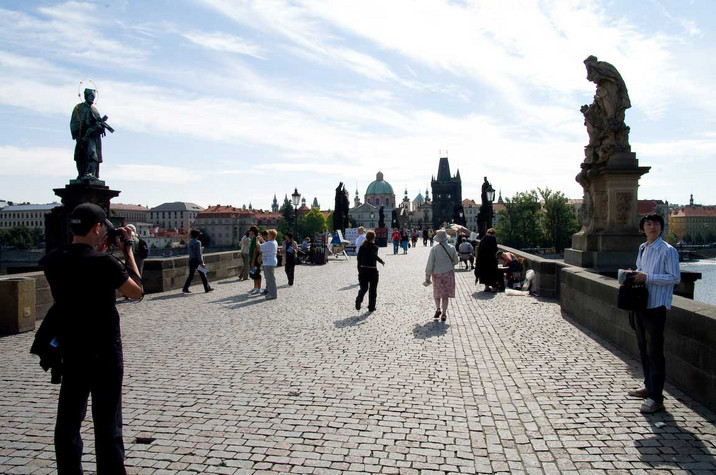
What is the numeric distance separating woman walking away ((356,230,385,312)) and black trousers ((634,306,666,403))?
6.38 meters

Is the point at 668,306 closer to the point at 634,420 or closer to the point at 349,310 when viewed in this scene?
the point at 634,420

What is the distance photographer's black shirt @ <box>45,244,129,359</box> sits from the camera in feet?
10.6

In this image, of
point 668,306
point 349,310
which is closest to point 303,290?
point 349,310

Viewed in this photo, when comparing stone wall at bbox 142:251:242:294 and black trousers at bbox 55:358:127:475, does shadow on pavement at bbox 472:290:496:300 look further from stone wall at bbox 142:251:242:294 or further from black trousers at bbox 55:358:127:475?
black trousers at bbox 55:358:127:475

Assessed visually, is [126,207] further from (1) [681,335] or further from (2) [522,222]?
(1) [681,335]

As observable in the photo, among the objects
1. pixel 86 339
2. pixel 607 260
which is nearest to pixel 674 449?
pixel 86 339

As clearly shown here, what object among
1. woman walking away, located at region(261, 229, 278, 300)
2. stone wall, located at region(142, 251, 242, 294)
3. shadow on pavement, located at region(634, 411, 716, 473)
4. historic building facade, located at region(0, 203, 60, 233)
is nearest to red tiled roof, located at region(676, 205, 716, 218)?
stone wall, located at region(142, 251, 242, 294)

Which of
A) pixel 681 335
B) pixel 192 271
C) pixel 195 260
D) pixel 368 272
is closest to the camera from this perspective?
pixel 681 335

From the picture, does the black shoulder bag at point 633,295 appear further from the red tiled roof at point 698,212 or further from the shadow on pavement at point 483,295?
the red tiled roof at point 698,212

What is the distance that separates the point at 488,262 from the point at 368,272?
165 inches

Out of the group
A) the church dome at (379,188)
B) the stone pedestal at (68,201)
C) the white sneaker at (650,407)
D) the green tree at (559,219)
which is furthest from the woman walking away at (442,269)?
the church dome at (379,188)

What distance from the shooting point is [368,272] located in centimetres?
1130

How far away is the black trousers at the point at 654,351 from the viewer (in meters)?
4.81

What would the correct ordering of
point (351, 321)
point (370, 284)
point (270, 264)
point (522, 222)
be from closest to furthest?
1. point (351, 321)
2. point (370, 284)
3. point (270, 264)
4. point (522, 222)
